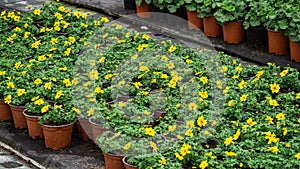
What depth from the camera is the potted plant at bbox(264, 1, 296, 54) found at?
7656mm

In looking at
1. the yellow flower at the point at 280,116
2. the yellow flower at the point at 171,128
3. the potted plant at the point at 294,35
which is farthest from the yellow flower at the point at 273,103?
the potted plant at the point at 294,35

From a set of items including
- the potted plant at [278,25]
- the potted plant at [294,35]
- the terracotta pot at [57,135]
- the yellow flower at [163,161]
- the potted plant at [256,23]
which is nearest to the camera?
the yellow flower at [163,161]

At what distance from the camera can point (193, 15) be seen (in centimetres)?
883

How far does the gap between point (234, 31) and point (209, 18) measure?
0.40 metres

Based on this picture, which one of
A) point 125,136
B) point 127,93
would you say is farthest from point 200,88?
point 125,136

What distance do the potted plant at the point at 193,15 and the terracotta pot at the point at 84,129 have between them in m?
2.76

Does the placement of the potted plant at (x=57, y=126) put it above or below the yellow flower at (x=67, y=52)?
below

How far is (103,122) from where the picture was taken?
20.2ft

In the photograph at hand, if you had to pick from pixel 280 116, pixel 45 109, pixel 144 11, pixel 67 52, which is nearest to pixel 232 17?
pixel 144 11

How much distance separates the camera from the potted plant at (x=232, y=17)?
8219 mm

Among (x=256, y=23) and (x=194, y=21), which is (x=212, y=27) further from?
(x=256, y=23)

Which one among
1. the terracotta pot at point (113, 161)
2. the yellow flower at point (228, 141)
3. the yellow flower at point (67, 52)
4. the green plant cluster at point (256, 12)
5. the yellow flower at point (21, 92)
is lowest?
the terracotta pot at point (113, 161)

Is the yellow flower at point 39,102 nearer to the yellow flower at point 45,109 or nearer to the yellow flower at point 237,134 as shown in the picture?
the yellow flower at point 45,109

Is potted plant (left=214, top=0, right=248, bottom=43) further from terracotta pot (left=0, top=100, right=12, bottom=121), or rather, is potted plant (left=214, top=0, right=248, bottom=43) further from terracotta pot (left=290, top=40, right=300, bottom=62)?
terracotta pot (left=0, top=100, right=12, bottom=121)
